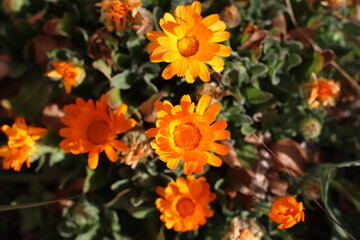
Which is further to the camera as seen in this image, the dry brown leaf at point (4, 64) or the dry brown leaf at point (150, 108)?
the dry brown leaf at point (4, 64)

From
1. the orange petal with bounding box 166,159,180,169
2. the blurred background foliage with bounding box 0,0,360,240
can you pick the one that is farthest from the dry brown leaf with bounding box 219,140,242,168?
the orange petal with bounding box 166,159,180,169

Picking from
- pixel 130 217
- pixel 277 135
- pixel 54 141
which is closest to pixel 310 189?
pixel 277 135

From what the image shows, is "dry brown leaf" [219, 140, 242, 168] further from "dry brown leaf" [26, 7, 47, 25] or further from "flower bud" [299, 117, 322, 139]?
"dry brown leaf" [26, 7, 47, 25]

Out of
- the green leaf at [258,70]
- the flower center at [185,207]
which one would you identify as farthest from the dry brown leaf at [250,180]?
the green leaf at [258,70]

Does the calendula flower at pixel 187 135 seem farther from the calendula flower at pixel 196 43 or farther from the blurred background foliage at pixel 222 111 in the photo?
the blurred background foliage at pixel 222 111

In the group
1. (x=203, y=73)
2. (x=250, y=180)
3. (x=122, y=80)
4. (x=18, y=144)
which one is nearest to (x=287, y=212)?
(x=250, y=180)

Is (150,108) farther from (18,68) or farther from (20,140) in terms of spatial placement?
(18,68)
